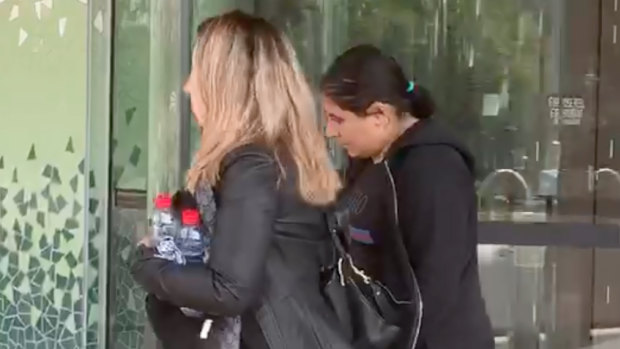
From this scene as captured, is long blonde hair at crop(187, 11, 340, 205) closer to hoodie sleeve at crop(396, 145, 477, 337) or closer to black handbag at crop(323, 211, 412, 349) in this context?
black handbag at crop(323, 211, 412, 349)

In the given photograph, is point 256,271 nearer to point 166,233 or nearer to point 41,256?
point 166,233

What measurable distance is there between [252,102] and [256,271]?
344mm

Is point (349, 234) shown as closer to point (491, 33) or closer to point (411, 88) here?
point (411, 88)

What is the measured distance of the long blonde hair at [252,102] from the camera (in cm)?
222

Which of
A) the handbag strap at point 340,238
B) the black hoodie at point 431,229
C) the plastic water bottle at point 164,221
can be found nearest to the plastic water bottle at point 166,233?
the plastic water bottle at point 164,221

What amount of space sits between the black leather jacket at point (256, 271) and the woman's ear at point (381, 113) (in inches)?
17.7

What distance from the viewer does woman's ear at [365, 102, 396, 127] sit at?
8.66 ft

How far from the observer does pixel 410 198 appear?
8.23ft

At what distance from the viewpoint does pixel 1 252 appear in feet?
15.1

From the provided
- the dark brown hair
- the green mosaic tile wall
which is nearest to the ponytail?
the dark brown hair

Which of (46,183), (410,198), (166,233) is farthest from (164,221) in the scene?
(46,183)

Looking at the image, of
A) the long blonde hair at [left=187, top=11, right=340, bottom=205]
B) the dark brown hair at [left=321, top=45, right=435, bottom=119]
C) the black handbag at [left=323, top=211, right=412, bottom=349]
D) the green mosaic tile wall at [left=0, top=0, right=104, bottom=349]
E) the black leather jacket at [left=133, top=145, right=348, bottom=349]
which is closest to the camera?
the black leather jacket at [left=133, top=145, right=348, bottom=349]

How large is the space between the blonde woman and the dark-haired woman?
252 mm

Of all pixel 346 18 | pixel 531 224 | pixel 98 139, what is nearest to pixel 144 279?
pixel 98 139
